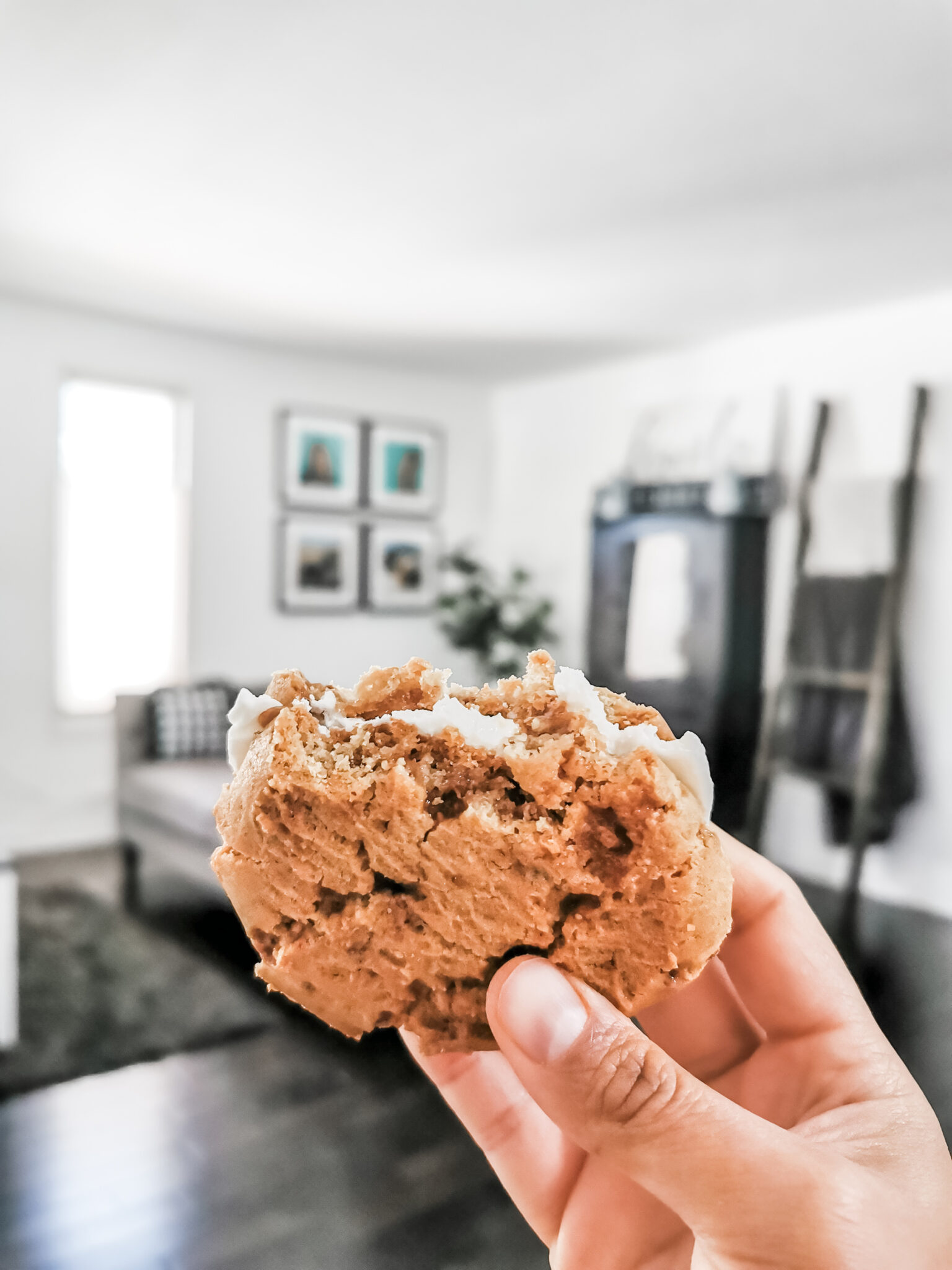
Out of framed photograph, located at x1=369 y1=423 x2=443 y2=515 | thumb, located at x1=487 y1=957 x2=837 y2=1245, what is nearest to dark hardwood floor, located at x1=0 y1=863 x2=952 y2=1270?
thumb, located at x1=487 y1=957 x2=837 y2=1245

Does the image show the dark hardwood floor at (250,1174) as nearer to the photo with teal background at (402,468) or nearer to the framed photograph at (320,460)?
the framed photograph at (320,460)

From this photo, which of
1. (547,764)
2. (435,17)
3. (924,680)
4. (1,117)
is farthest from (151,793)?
(547,764)

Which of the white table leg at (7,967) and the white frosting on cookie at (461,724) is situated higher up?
the white frosting on cookie at (461,724)

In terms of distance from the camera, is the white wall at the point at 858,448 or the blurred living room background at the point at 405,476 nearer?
the blurred living room background at the point at 405,476

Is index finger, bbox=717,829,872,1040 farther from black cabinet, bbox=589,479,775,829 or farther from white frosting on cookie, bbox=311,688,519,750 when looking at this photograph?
black cabinet, bbox=589,479,775,829

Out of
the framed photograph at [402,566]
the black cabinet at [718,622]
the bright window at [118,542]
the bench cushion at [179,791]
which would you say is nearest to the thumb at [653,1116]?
the bench cushion at [179,791]

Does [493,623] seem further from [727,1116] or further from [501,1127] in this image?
[727,1116]

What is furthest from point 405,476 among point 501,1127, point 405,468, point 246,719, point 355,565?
point 246,719
